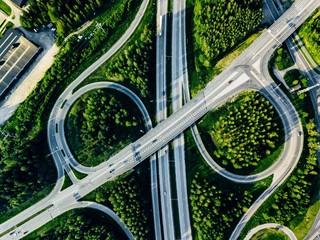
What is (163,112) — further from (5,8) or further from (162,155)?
(5,8)

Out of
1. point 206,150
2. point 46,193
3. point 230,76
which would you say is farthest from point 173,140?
point 46,193

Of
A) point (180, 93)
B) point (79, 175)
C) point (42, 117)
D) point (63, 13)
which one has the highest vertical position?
point (63, 13)

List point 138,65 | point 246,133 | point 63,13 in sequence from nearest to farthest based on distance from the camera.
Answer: point 246,133 → point 138,65 → point 63,13

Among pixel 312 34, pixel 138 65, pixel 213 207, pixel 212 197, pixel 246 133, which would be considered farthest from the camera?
pixel 138 65

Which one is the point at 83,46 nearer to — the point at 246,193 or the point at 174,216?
the point at 174,216

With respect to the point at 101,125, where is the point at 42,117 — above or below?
above

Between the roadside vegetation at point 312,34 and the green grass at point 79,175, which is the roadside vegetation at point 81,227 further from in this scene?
the roadside vegetation at point 312,34

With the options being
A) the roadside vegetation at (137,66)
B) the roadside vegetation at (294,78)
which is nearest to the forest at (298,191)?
the roadside vegetation at (294,78)

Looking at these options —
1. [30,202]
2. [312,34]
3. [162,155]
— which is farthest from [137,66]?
[312,34]
